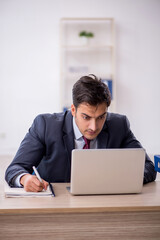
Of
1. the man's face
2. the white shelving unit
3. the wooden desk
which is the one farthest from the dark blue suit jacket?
the white shelving unit

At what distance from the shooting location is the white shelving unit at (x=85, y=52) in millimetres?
5508

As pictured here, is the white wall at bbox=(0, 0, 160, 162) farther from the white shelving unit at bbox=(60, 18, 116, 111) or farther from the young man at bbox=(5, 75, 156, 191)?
the young man at bbox=(5, 75, 156, 191)

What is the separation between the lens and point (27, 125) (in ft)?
18.4

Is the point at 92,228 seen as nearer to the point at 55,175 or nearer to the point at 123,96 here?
the point at 55,175

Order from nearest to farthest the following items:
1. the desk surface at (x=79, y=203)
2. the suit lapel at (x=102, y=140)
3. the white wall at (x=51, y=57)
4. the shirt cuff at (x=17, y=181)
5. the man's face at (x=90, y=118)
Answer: the desk surface at (x=79, y=203) < the shirt cuff at (x=17, y=181) < the man's face at (x=90, y=118) < the suit lapel at (x=102, y=140) < the white wall at (x=51, y=57)

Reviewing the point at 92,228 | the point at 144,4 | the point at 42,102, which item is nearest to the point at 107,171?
the point at 92,228

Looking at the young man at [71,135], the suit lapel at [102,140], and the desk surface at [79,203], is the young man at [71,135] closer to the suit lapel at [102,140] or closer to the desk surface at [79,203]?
the suit lapel at [102,140]

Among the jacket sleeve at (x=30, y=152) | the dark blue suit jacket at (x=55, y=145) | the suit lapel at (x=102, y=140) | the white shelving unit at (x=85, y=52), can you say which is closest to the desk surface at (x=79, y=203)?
the jacket sleeve at (x=30, y=152)

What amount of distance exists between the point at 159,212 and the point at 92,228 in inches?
12.1

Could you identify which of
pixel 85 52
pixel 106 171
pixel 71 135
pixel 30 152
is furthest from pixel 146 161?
pixel 85 52

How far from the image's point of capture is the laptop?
1.52 m

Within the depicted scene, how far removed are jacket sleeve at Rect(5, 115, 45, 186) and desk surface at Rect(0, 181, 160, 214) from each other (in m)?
0.24

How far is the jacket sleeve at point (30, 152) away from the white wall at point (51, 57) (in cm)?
354

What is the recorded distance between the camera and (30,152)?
77.4 inches
